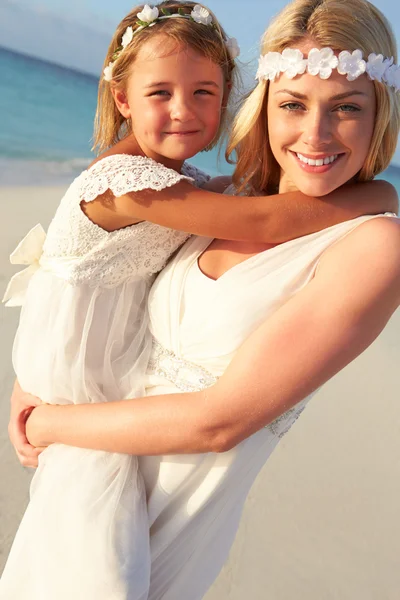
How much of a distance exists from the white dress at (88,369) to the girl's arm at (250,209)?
58 millimetres

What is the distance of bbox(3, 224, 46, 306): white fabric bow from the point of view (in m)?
2.63

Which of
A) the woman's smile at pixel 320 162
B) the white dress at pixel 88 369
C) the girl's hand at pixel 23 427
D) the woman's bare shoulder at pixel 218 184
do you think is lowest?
the girl's hand at pixel 23 427

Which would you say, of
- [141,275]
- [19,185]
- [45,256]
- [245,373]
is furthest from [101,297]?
[19,185]

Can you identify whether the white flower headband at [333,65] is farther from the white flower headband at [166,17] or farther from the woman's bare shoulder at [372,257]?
the white flower headband at [166,17]

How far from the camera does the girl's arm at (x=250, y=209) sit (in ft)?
7.01

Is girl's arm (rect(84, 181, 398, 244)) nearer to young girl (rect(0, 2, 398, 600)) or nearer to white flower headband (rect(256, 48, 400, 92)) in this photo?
young girl (rect(0, 2, 398, 600))

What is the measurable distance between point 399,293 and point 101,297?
3.13 ft

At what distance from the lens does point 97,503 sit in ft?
6.64

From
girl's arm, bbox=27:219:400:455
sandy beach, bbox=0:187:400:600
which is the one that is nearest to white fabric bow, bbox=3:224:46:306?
girl's arm, bbox=27:219:400:455

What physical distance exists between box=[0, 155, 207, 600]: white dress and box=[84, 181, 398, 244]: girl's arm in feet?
0.19

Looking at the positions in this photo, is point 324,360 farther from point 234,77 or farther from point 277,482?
point 277,482

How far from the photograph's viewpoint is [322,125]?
202 cm

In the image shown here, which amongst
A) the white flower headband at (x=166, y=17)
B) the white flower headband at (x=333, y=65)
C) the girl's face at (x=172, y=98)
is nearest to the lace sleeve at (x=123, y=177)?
the girl's face at (x=172, y=98)

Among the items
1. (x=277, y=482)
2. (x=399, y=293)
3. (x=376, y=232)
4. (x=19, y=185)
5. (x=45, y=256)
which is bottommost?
(x=19, y=185)
